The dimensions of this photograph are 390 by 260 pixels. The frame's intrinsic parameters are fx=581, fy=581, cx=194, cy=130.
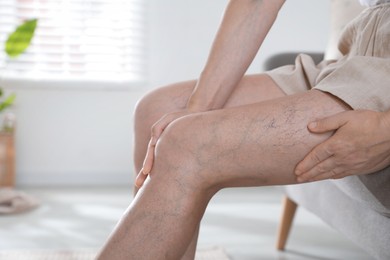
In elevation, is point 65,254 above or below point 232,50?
below

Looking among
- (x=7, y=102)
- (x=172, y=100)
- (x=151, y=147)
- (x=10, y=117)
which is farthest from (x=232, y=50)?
(x=10, y=117)

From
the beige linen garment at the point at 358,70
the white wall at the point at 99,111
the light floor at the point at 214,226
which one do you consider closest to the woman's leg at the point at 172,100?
the beige linen garment at the point at 358,70

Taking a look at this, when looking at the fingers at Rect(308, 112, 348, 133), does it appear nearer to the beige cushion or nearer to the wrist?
the wrist

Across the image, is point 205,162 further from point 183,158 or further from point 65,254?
point 65,254

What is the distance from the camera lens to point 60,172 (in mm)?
3211

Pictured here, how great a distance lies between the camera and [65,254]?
73.4 inches

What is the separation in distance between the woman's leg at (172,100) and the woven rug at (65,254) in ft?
2.46

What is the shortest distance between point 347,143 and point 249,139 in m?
0.14

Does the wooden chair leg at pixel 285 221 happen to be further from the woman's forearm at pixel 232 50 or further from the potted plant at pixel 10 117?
the potted plant at pixel 10 117

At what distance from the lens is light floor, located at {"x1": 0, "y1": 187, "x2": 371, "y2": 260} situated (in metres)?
1.97

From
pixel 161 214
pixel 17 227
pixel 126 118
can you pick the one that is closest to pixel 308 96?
pixel 161 214

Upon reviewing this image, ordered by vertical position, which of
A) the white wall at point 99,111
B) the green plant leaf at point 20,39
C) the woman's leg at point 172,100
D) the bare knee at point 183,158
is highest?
the bare knee at point 183,158

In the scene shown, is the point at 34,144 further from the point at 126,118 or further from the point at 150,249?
the point at 150,249

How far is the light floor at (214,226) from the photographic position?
197cm
